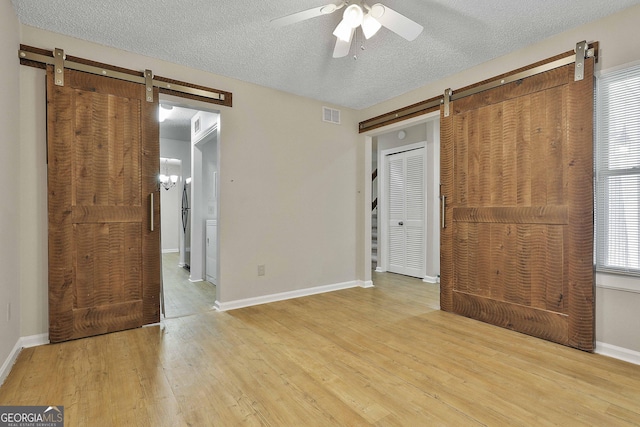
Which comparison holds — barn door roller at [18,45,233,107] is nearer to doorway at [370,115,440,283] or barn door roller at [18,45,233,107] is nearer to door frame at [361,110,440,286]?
door frame at [361,110,440,286]

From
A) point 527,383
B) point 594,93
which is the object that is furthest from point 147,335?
point 594,93

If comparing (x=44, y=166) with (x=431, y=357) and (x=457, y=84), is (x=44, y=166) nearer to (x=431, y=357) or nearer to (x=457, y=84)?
(x=431, y=357)

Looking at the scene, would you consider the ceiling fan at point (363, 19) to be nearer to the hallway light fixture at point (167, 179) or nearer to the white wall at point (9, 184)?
the white wall at point (9, 184)

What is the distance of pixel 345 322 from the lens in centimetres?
308

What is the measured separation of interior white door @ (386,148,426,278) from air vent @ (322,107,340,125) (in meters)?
1.57

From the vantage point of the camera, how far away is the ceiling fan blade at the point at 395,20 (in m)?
1.96

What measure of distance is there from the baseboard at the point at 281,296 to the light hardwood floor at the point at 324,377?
413mm

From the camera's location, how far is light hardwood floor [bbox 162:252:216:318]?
11.4 feet

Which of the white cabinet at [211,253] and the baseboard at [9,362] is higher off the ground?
the white cabinet at [211,253]

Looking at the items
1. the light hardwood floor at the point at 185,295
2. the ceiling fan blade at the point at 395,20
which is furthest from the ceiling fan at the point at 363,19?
the light hardwood floor at the point at 185,295

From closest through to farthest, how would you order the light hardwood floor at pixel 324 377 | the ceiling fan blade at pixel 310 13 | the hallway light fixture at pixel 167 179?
1. the light hardwood floor at pixel 324 377
2. the ceiling fan blade at pixel 310 13
3. the hallway light fixture at pixel 167 179

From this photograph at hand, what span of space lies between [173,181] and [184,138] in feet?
8.87

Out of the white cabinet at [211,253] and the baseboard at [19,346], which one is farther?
the white cabinet at [211,253]

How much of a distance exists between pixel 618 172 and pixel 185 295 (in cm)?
453
